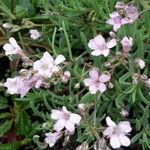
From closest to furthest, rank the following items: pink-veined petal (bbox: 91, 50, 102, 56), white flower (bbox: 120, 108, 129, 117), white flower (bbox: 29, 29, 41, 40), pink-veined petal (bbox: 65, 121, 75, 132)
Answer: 1. pink-veined petal (bbox: 65, 121, 75, 132)
2. pink-veined petal (bbox: 91, 50, 102, 56)
3. white flower (bbox: 120, 108, 129, 117)
4. white flower (bbox: 29, 29, 41, 40)

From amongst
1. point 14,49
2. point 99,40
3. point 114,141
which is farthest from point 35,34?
point 114,141

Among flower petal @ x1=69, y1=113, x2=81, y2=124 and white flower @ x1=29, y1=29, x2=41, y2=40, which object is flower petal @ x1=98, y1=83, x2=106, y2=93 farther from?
white flower @ x1=29, y1=29, x2=41, y2=40

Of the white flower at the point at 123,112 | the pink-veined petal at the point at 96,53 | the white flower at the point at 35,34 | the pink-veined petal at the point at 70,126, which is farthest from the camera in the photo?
the white flower at the point at 35,34

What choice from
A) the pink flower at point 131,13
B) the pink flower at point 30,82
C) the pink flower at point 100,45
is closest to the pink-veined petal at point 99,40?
the pink flower at point 100,45

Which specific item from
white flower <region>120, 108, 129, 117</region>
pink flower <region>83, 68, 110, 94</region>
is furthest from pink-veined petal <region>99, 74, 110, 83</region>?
white flower <region>120, 108, 129, 117</region>

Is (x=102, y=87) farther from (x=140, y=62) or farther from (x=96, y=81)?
(x=140, y=62)

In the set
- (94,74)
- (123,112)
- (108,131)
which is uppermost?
(94,74)

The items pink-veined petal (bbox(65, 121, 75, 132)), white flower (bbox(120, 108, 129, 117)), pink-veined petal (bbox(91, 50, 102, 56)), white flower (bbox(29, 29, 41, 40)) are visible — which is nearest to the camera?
pink-veined petal (bbox(65, 121, 75, 132))

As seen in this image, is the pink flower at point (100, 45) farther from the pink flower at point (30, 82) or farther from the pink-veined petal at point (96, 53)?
the pink flower at point (30, 82)
